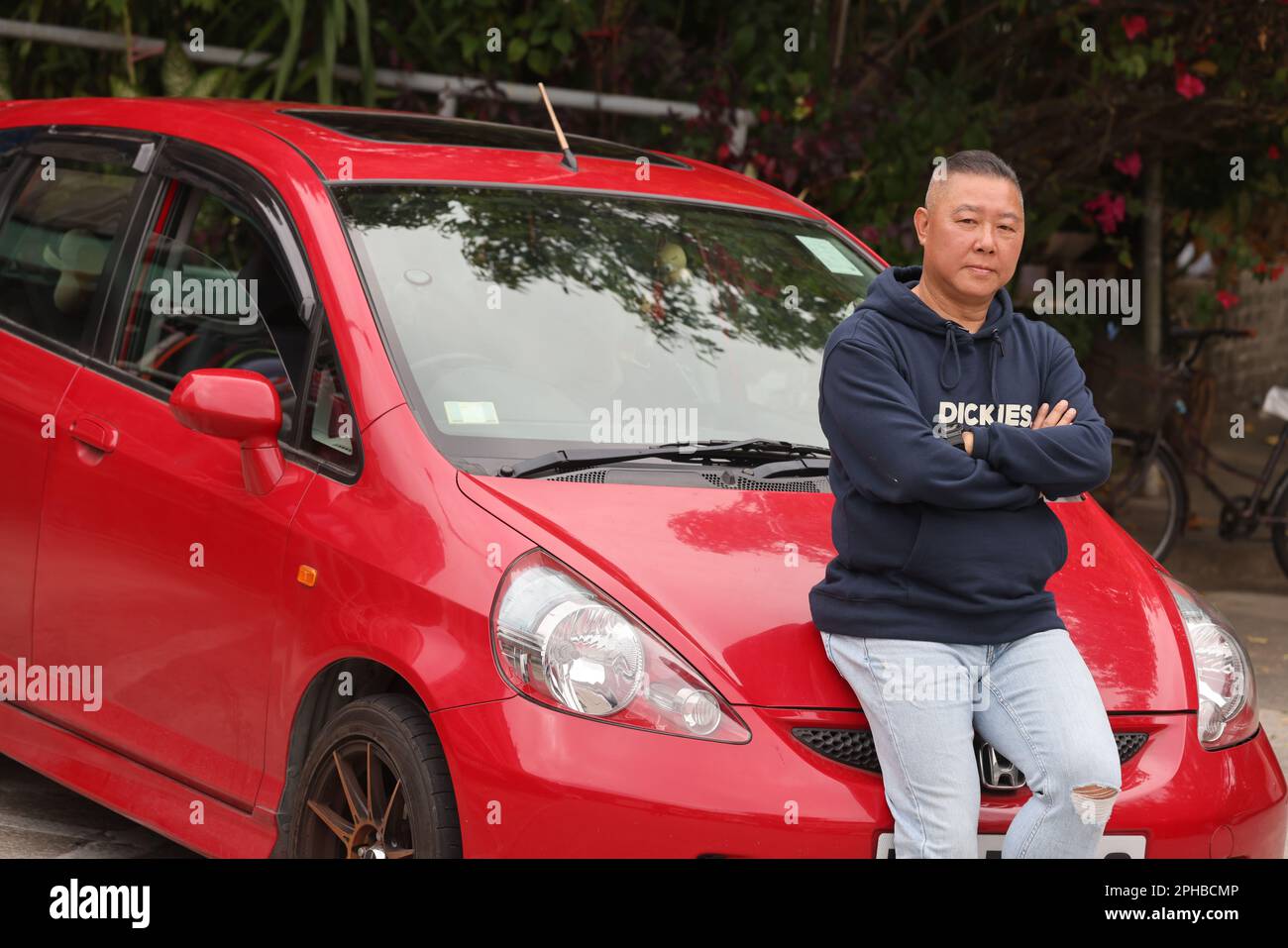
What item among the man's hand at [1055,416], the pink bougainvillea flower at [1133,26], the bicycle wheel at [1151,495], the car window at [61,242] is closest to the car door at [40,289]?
the car window at [61,242]

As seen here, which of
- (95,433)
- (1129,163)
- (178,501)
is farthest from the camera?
(1129,163)

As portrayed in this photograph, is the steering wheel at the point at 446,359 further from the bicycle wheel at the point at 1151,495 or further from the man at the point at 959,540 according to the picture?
the bicycle wheel at the point at 1151,495

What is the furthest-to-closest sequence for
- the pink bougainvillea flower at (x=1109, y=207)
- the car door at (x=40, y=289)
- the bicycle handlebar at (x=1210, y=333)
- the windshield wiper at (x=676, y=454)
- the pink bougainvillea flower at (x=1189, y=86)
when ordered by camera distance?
the pink bougainvillea flower at (x=1109, y=207) < the bicycle handlebar at (x=1210, y=333) < the pink bougainvillea flower at (x=1189, y=86) < the car door at (x=40, y=289) < the windshield wiper at (x=676, y=454)

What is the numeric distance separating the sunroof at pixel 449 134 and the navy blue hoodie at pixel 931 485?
1.64 metres

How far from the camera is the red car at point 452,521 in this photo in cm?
332

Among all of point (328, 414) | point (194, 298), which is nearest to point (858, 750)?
point (328, 414)

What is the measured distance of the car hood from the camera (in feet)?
11.1

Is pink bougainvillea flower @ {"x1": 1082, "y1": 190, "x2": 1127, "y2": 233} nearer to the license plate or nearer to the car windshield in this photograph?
the car windshield

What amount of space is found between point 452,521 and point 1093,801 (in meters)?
1.27

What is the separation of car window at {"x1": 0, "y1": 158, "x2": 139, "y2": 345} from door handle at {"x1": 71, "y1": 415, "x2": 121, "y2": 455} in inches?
12.5

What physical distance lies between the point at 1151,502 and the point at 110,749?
6276 mm

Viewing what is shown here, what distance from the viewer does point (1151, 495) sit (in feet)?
30.9

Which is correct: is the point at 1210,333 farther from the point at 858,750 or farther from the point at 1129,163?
the point at 858,750
